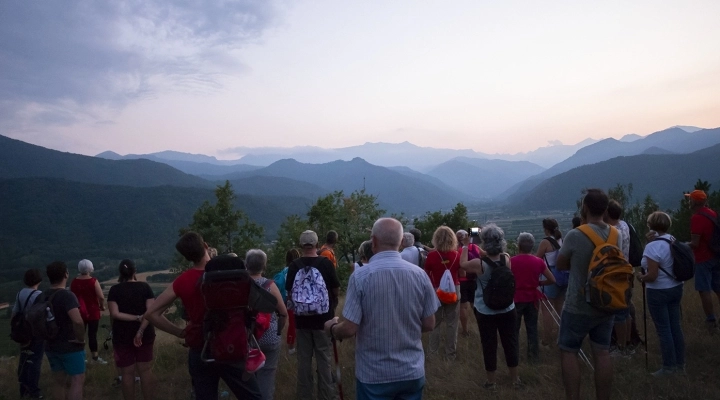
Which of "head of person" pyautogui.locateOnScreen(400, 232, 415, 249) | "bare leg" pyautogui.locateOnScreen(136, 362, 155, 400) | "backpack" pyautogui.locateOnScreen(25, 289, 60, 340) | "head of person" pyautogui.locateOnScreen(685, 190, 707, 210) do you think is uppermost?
"head of person" pyautogui.locateOnScreen(685, 190, 707, 210)

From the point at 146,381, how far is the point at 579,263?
4.53 metres

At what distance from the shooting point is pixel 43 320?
5113 millimetres

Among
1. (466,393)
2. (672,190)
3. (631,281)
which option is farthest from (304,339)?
(672,190)

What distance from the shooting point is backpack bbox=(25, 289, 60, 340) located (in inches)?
200

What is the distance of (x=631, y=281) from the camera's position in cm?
416

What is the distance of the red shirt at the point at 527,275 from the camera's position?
6029 mm

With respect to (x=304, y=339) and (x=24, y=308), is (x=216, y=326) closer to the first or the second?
(x=304, y=339)

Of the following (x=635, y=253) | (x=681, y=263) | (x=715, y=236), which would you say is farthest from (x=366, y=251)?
(x=715, y=236)

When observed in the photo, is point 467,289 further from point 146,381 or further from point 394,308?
point 394,308

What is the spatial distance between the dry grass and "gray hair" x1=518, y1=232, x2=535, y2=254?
4.73 feet

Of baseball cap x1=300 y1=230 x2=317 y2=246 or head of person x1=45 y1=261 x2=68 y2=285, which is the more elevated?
baseball cap x1=300 y1=230 x2=317 y2=246

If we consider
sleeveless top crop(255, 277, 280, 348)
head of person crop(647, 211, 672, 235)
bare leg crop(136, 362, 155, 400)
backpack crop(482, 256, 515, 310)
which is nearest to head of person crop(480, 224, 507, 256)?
backpack crop(482, 256, 515, 310)

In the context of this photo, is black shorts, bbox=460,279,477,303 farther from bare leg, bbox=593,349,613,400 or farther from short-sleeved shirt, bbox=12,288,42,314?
short-sleeved shirt, bbox=12,288,42,314

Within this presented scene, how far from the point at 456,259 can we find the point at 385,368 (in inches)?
147
